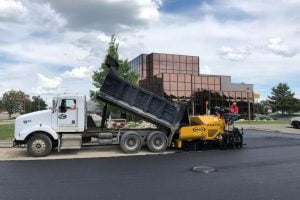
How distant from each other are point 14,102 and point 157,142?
85.0m

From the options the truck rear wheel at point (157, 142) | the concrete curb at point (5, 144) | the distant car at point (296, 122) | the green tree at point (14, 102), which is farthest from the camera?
the green tree at point (14, 102)

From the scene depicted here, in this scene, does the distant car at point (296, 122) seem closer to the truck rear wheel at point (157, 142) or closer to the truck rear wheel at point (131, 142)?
the truck rear wheel at point (157, 142)

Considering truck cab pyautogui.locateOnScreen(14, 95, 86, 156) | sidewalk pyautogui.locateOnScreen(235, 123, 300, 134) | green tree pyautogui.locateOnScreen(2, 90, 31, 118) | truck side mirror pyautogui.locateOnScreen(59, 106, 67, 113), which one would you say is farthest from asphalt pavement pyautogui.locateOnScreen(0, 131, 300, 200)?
green tree pyautogui.locateOnScreen(2, 90, 31, 118)

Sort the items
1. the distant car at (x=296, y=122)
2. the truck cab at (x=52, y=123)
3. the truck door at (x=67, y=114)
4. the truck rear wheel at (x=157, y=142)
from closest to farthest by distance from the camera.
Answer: the truck cab at (x=52, y=123), the truck door at (x=67, y=114), the truck rear wheel at (x=157, y=142), the distant car at (x=296, y=122)

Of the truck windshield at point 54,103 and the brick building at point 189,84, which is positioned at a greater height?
the brick building at point 189,84

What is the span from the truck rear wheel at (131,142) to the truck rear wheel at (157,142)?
15.9 inches

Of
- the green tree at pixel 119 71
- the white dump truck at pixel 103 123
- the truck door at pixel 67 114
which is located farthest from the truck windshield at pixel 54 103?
the green tree at pixel 119 71

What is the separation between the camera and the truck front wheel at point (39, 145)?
14609 millimetres

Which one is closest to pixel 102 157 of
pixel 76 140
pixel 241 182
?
pixel 76 140

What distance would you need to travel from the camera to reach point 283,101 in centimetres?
9888

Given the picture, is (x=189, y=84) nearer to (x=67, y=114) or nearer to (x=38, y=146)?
(x=67, y=114)

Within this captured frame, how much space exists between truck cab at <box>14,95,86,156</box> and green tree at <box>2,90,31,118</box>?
→ 8118 cm

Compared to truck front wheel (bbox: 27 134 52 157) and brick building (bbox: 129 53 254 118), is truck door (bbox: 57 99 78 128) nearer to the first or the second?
truck front wheel (bbox: 27 134 52 157)

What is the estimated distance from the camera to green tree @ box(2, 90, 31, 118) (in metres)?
93.7
